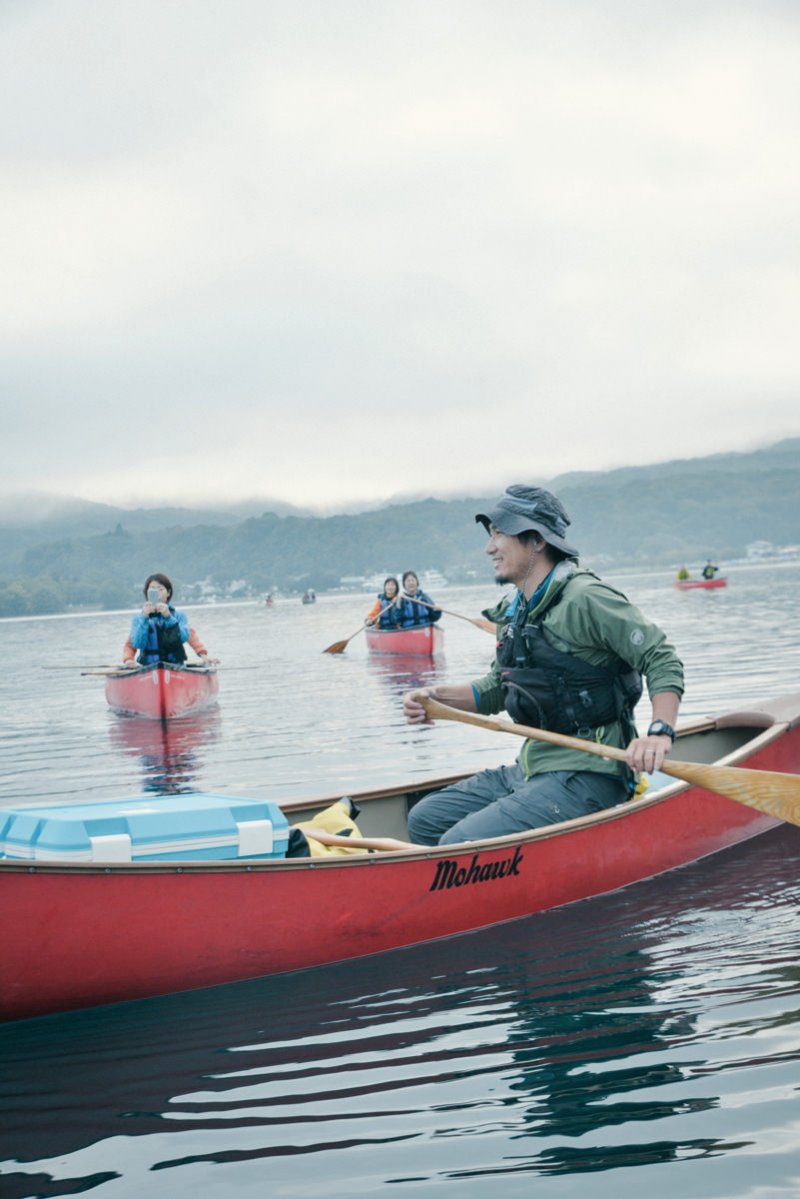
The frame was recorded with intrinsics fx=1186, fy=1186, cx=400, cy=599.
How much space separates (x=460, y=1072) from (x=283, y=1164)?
2.70 feet

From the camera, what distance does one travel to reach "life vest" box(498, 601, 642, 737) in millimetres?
5590

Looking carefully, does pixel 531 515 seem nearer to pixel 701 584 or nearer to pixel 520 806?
pixel 520 806

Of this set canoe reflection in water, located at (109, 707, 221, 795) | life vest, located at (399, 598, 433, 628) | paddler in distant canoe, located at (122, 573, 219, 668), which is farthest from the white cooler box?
life vest, located at (399, 598, 433, 628)

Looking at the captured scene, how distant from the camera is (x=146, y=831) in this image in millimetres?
4996

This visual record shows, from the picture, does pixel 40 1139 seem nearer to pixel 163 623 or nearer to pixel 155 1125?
pixel 155 1125

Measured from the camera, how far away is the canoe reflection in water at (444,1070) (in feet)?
11.4

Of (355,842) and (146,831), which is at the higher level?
(146,831)

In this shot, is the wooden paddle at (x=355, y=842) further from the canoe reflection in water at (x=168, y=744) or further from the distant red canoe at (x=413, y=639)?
the distant red canoe at (x=413, y=639)

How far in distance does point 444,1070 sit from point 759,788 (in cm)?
249

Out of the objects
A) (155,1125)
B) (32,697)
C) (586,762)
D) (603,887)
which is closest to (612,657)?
(586,762)

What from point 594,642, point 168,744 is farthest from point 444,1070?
point 168,744

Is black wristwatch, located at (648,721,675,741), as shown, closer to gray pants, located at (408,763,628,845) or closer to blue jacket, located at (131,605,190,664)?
gray pants, located at (408,763,628,845)

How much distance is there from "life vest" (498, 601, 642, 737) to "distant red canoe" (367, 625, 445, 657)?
19.1 m

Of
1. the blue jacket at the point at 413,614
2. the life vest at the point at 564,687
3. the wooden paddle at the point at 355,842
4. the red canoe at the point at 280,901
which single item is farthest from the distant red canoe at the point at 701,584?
the life vest at the point at 564,687
